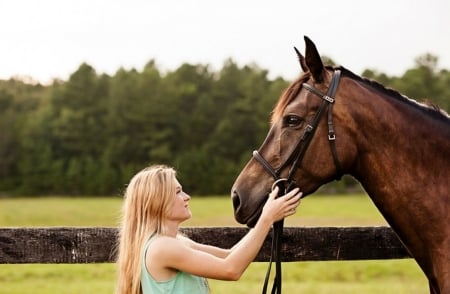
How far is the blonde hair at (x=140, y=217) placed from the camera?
365cm

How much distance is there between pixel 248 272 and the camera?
1473 centimetres

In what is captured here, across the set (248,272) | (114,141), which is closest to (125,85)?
(114,141)

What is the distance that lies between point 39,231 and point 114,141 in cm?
7211

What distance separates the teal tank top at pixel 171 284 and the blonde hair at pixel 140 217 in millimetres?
42

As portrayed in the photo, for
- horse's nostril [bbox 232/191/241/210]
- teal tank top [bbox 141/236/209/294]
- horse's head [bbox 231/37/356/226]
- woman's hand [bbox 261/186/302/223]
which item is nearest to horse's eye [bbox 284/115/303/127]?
horse's head [bbox 231/37/356/226]

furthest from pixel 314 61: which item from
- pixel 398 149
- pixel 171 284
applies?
pixel 171 284

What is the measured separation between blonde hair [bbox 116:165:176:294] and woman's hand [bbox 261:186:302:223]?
510 millimetres

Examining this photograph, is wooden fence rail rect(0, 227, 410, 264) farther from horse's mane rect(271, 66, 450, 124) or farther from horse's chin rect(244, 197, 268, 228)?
horse's mane rect(271, 66, 450, 124)

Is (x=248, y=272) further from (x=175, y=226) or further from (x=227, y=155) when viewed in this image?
(x=227, y=155)

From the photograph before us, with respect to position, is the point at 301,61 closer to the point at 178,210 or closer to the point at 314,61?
the point at 314,61

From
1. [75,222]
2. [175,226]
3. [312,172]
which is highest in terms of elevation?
[312,172]

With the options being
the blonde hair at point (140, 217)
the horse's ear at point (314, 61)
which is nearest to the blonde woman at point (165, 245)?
the blonde hair at point (140, 217)

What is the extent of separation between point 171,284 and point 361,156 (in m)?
1.28

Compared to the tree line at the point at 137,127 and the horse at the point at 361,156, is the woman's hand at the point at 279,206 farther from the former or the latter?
the tree line at the point at 137,127
